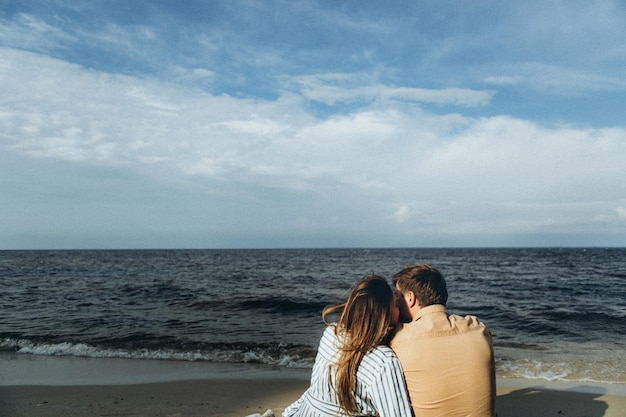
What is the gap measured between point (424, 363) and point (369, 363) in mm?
390

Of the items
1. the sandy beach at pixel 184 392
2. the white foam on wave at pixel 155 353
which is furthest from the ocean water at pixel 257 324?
the sandy beach at pixel 184 392

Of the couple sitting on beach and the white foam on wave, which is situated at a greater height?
the couple sitting on beach

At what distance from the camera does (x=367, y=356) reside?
275cm

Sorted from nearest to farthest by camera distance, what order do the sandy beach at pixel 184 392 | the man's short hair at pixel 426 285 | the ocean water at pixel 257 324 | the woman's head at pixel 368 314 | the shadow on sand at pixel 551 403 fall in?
1. the woman's head at pixel 368 314
2. the man's short hair at pixel 426 285
3. the shadow on sand at pixel 551 403
4. the sandy beach at pixel 184 392
5. the ocean water at pixel 257 324

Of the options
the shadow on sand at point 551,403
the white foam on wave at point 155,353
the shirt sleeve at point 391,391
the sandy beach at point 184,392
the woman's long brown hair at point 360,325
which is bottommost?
the white foam on wave at point 155,353

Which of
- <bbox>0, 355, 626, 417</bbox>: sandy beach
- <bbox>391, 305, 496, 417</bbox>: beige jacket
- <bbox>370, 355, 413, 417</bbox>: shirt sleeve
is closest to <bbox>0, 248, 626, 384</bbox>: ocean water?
<bbox>0, 355, 626, 417</bbox>: sandy beach

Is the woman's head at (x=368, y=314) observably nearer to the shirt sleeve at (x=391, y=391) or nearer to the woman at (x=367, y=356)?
the woman at (x=367, y=356)

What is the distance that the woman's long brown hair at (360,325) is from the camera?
2.69 meters

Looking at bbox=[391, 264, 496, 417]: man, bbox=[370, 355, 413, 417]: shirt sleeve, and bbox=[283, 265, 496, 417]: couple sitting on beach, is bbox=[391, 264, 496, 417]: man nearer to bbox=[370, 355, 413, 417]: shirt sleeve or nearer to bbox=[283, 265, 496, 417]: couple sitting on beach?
bbox=[283, 265, 496, 417]: couple sitting on beach

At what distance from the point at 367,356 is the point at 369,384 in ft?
0.61

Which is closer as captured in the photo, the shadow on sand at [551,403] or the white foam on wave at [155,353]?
the shadow on sand at [551,403]

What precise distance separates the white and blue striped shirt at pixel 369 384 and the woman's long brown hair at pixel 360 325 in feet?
0.18

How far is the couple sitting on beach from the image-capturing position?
2723 mm

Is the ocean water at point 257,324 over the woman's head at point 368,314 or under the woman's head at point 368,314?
under
